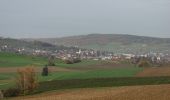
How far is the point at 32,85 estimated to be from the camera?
195 feet

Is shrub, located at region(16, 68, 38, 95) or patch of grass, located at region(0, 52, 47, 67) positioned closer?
shrub, located at region(16, 68, 38, 95)

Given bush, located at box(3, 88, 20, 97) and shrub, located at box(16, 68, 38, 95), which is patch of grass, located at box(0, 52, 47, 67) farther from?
bush, located at box(3, 88, 20, 97)

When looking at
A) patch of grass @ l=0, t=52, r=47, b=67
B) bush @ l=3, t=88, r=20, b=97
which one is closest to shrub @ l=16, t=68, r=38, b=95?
bush @ l=3, t=88, r=20, b=97

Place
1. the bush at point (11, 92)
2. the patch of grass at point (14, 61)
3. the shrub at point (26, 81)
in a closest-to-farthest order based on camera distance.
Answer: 1. the bush at point (11, 92)
2. the shrub at point (26, 81)
3. the patch of grass at point (14, 61)

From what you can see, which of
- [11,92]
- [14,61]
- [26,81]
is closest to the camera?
[11,92]

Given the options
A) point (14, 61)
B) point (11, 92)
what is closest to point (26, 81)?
point (11, 92)

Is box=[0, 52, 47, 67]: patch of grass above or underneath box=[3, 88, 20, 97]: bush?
above

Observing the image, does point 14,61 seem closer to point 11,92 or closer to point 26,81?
point 26,81

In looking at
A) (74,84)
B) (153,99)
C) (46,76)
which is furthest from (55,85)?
(153,99)

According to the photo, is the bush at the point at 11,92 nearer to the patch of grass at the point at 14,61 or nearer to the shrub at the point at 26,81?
the shrub at the point at 26,81

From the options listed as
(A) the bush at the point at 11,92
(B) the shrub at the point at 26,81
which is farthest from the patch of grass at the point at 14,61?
(A) the bush at the point at 11,92

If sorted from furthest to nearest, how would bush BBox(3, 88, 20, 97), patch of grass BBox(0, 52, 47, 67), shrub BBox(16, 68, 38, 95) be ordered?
1. patch of grass BBox(0, 52, 47, 67)
2. shrub BBox(16, 68, 38, 95)
3. bush BBox(3, 88, 20, 97)

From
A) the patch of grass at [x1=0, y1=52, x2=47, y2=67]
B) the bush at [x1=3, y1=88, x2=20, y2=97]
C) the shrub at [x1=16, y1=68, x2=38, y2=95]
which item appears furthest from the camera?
the patch of grass at [x1=0, y1=52, x2=47, y2=67]

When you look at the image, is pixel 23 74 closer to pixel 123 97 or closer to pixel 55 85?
pixel 55 85
